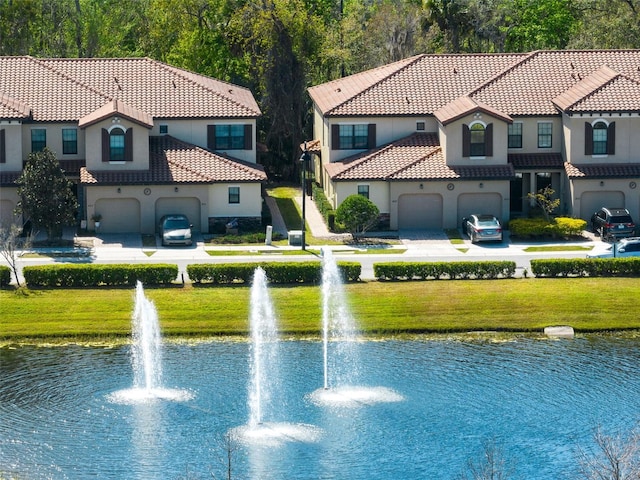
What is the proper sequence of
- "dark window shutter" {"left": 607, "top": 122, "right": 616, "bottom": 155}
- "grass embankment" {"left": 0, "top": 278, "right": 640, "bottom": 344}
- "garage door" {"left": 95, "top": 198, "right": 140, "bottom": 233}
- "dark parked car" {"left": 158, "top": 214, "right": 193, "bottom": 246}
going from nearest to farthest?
"grass embankment" {"left": 0, "top": 278, "right": 640, "bottom": 344} < "dark parked car" {"left": 158, "top": 214, "right": 193, "bottom": 246} < "garage door" {"left": 95, "top": 198, "right": 140, "bottom": 233} < "dark window shutter" {"left": 607, "top": 122, "right": 616, "bottom": 155}

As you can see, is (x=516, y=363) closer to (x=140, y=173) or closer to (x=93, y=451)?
(x=93, y=451)

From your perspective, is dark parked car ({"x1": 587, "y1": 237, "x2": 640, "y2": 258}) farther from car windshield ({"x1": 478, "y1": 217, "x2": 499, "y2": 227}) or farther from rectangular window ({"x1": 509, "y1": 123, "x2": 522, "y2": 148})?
rectangular window ({"x1": 509, "y1": 123, "x2": 522, "y2": 148})

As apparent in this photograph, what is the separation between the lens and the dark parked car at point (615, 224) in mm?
79250

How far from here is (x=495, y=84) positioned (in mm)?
85875

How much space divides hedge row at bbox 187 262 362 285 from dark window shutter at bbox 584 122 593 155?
17646 millimetres

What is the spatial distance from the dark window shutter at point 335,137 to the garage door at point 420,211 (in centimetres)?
545

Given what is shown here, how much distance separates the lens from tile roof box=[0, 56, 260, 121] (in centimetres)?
8312

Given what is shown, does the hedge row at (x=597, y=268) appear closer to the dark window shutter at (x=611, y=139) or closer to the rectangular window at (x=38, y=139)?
the dark window shutter at (x=611, y=139)

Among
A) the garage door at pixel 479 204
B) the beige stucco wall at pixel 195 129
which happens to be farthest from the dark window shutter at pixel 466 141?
the beige stucco wall at pixel 195 129

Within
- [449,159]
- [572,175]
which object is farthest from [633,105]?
[449,159]

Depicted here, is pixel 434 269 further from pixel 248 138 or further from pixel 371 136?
pixel 248 138

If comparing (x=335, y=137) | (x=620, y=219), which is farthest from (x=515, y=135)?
(x=335, y=137)

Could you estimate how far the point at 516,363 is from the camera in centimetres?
6141

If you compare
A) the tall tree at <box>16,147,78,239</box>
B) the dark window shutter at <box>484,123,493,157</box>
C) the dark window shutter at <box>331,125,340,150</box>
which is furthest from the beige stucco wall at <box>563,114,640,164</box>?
the tall tree at <box>16,147,78,239</box>
